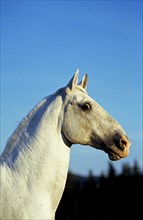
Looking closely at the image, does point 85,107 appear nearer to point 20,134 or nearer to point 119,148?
point 119,148

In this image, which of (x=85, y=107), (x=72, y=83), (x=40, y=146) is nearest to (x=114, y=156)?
(x=85, y=107)

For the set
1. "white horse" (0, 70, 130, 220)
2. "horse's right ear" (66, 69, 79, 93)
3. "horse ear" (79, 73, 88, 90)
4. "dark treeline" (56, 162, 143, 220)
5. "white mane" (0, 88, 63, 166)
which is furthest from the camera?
"dark treeline" (56, 162, 143, 220)

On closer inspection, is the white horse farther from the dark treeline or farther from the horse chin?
the dark treeline

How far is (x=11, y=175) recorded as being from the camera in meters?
5.79

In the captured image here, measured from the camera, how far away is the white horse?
5602 mm

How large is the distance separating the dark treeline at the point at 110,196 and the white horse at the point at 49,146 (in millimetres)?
29224

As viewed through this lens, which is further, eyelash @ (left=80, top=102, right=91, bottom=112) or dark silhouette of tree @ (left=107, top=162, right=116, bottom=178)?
dark silhouette of tree @ (left=107, top=162, right=116, bottom=178)

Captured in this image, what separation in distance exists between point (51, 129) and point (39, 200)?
936mm

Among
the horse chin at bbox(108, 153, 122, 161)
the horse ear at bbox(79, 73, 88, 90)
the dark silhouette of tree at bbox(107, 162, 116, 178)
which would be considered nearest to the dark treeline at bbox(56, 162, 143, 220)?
the dark silhouette of tree at bbox(107, 162, 116, 178)

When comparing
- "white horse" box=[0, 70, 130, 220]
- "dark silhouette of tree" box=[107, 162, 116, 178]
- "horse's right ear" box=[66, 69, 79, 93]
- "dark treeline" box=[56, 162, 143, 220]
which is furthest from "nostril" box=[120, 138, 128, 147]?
"dark silhouette of tree" box=[107, 162, 116, 178]

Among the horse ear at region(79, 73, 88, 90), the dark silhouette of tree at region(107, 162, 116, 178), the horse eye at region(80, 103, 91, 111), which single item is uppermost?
the dark silhouette of tree at region(107, 162, 116, 178)

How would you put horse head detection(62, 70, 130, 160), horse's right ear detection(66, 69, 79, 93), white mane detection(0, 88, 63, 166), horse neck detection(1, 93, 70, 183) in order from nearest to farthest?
1. horse neck detection(1, 93, 70, 183)
2. white mane detection(0, 88, 63, 166)
3. horse head detection(62, 70, 130, 160)
4. horse's right ear detection(66, 69, 79, 93)

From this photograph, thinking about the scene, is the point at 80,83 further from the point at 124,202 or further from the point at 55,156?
the point at 124,202

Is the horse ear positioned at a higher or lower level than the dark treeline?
lower
